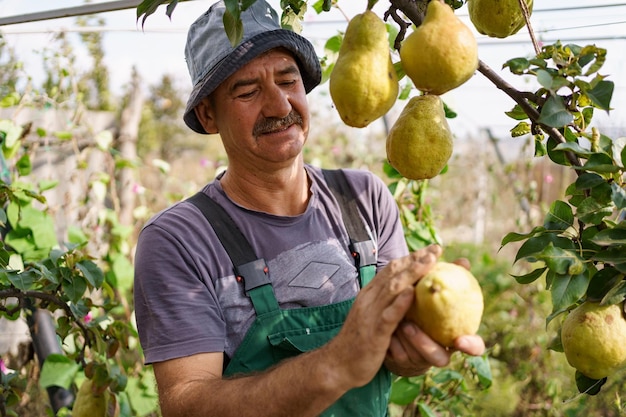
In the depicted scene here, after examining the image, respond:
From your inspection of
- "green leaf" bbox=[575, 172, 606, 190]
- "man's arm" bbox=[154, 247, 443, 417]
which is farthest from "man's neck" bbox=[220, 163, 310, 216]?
"green leaf" bbox=[575, 172, 606, 190]

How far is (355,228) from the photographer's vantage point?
5.79 feet

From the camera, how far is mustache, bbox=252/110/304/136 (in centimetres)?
163

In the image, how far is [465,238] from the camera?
Answer: 30.0 ft

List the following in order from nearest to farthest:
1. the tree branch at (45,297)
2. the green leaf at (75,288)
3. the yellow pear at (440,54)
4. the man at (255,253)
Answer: the yellow pear at (440,54) < the man at (255,253) < the tree branch at (45,297) < the green leaf at (75,288)

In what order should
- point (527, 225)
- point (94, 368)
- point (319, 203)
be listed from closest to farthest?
point (319, 203)
point (94, 368)
point (527, 225)

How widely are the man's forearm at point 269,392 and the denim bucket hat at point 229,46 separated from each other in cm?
Result: 70

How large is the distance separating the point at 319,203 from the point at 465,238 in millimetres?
7604

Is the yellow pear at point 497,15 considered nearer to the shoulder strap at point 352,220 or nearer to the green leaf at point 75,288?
the shoulder strap at point 352,220

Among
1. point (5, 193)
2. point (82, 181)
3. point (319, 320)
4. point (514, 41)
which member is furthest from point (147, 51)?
point (319, 320)

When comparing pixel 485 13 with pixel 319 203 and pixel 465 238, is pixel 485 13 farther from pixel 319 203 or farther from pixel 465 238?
pixel 465 238

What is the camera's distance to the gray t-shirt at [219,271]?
1.46 meters

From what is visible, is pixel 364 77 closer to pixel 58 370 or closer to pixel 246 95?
pixel 246 95

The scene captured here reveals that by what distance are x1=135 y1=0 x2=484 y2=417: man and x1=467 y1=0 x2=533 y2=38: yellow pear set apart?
0.45 m

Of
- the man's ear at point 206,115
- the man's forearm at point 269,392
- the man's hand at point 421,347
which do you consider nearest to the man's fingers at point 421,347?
the man's hand at point 421,347
